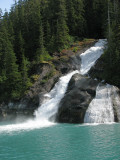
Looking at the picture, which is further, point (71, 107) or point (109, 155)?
point (71, 107)

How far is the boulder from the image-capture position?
26016 millimetres

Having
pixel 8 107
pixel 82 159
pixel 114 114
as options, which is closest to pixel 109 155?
pixel 82 159

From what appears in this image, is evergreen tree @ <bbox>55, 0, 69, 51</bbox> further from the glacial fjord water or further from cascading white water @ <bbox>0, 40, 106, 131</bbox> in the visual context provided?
the glacial fjord water

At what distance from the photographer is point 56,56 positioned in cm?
4062

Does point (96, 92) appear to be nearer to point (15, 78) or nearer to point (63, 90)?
point (63, 90)

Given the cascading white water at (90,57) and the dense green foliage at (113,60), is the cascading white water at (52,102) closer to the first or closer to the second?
the cascading white water at (90,57)

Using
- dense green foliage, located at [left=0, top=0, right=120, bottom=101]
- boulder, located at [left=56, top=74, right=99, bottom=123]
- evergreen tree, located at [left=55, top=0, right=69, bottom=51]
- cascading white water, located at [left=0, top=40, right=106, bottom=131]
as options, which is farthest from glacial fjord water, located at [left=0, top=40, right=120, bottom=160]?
evergreen tree, located at [left=55, top=0, right=69, bottom=51]

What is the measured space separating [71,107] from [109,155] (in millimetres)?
13692

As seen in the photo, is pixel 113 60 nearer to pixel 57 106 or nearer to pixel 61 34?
pixel 57 106

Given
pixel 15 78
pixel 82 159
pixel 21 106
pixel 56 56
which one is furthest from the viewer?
pixel 56 56

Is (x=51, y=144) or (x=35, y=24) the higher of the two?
(x=35, y=24)

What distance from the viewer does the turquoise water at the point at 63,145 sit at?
13.3m

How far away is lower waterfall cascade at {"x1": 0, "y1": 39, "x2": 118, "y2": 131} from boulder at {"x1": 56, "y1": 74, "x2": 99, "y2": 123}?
652mm

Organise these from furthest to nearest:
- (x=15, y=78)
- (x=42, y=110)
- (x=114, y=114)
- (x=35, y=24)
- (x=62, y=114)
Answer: (x=35, y=24) → (x=15, y=78) → (x=42, y=110) → (x=62, y=114) → (x=114, y=114)
